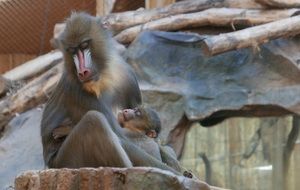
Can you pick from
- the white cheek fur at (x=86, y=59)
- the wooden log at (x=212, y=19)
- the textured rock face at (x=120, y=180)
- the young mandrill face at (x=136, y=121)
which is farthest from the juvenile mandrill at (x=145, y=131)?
the wooden log at (x=212, y=19)

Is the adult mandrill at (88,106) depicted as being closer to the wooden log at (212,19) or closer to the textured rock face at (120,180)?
the textured rock face at (120,180)

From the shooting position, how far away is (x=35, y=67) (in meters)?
7.46

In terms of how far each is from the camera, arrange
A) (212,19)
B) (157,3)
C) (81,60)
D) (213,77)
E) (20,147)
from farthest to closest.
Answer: (157,3) → (212,19) → (213,77) → (20,147) → (81,60)

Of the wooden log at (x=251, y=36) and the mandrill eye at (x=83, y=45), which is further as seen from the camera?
the wooden log at (x=251, y=36)

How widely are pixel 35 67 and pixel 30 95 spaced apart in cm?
56

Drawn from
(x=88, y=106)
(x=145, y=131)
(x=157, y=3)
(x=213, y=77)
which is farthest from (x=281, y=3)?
(x=88, y=106)

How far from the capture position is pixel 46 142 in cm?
377

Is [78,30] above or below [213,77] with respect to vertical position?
above

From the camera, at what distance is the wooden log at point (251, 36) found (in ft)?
20.0

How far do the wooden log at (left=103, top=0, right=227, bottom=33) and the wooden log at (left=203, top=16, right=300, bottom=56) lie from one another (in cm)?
85

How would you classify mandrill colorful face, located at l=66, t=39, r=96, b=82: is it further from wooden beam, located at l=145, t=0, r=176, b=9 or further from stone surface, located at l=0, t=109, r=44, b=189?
wooden beam, located at l=145, t=0, r=176, b=9

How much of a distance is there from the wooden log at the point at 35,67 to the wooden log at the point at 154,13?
712 millimetres

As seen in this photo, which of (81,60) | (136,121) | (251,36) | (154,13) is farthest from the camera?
(154,13)

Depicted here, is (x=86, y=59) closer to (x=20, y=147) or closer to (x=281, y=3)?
(x=20, y=147)
